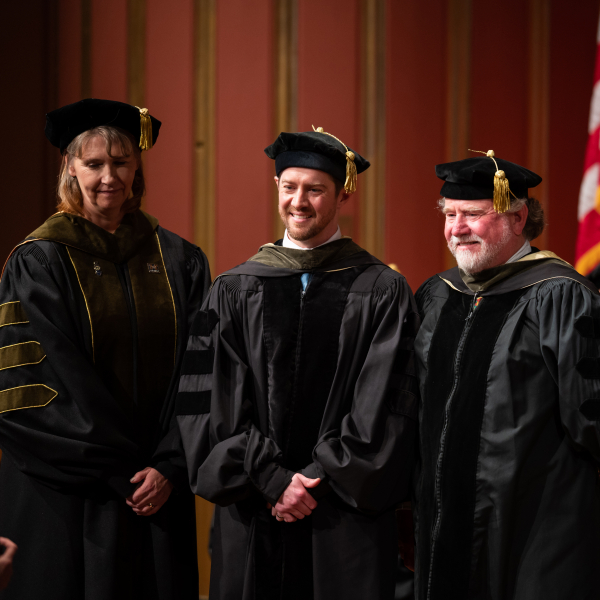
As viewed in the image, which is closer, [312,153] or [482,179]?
[482,179]

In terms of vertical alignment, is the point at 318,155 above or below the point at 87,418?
above

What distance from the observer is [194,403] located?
2.26m

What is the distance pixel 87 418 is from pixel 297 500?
73 centimetres

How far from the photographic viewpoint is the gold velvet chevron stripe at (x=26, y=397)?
2.18 m

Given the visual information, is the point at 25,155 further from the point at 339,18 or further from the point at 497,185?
the point at 497,185

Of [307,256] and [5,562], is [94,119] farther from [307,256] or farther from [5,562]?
[5,562]

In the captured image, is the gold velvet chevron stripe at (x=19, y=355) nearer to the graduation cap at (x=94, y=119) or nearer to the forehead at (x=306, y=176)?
the graduation cap at (x=94, y=119)

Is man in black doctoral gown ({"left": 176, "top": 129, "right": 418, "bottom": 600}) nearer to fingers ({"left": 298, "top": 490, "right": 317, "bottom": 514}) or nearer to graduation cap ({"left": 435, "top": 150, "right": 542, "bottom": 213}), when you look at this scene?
fingers ({"left": 298, "top": 490, "right": 317, "bottom": 514})

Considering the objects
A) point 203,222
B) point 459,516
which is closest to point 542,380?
point 459,516

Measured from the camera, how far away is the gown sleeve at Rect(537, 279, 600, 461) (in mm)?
1904

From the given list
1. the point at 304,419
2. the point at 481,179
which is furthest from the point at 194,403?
the point at 481,179

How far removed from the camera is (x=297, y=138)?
227 centimetres

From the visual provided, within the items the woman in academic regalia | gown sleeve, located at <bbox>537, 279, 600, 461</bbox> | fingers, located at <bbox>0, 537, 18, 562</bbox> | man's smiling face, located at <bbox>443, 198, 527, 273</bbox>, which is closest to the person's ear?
man's smiling face, located at <bbox>443, 198, 527, 273</bbox>

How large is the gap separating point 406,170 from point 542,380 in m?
1.90
